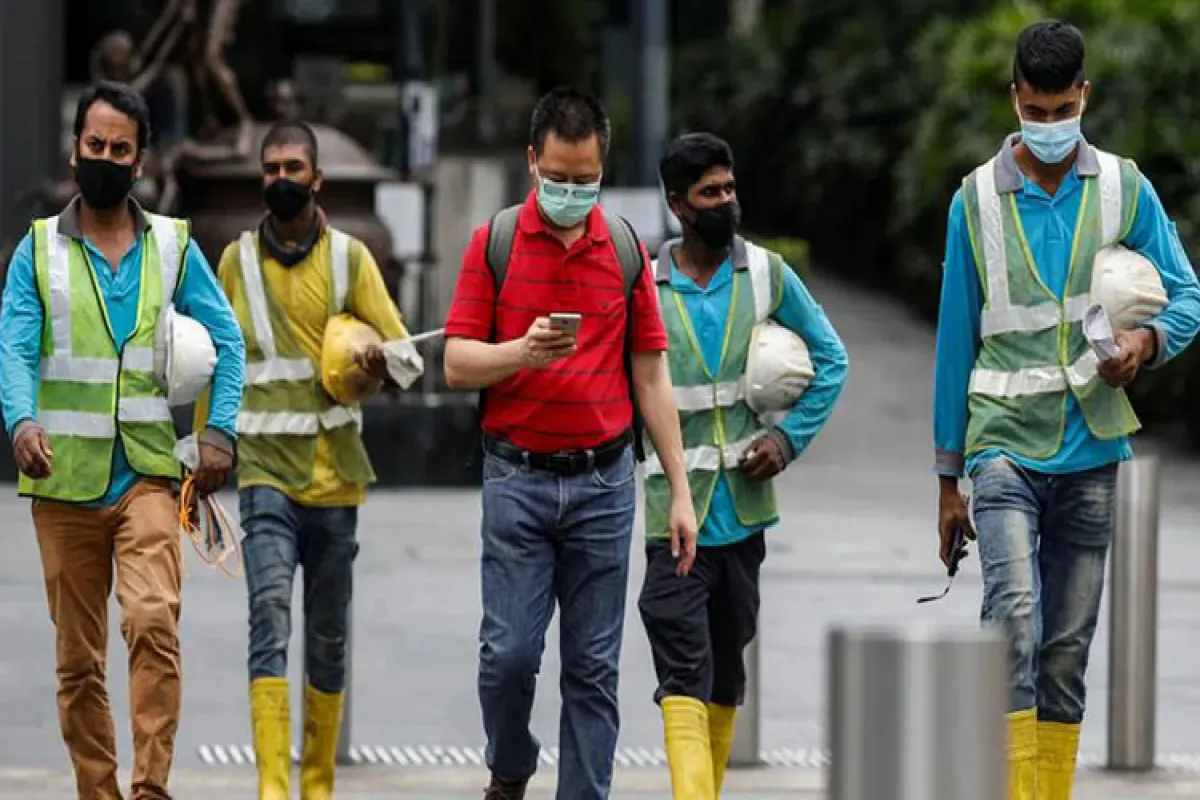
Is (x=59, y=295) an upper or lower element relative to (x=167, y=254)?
lower

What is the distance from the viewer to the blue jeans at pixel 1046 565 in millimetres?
6738

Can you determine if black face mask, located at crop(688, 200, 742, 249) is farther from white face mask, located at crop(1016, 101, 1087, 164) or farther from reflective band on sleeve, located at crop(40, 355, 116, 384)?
reflective band on sleeve, located at crop(40, 355, 116, 384)

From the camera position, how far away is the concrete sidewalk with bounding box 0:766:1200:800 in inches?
325

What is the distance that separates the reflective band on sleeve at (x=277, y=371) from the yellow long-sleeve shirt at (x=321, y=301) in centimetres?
4

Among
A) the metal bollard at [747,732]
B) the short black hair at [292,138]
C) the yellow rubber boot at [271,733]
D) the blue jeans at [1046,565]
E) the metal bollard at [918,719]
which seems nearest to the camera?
the metal bollard at [918,719]

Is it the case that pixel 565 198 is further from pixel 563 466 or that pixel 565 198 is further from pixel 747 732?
pixel 747 732

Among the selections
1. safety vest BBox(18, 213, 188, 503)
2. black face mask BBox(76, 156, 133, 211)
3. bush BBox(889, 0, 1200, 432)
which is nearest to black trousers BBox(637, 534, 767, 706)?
safety vest BBox(18, 213, 188, 503)

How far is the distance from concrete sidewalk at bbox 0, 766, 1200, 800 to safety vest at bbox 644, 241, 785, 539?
1.21 metres

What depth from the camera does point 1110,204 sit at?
6.91 meters

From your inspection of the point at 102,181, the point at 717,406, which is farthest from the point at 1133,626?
the point at 102,181

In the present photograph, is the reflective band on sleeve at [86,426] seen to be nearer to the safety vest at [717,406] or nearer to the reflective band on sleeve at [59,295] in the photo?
the reflective band on sleeve at [59,295]

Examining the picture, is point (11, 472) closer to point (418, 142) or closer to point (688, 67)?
point (418, 142)

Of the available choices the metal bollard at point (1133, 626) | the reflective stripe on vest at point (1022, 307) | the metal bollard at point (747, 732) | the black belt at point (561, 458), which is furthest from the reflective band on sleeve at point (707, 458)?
the metal bollard at point (1133, 626)

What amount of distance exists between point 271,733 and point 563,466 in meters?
1.45
